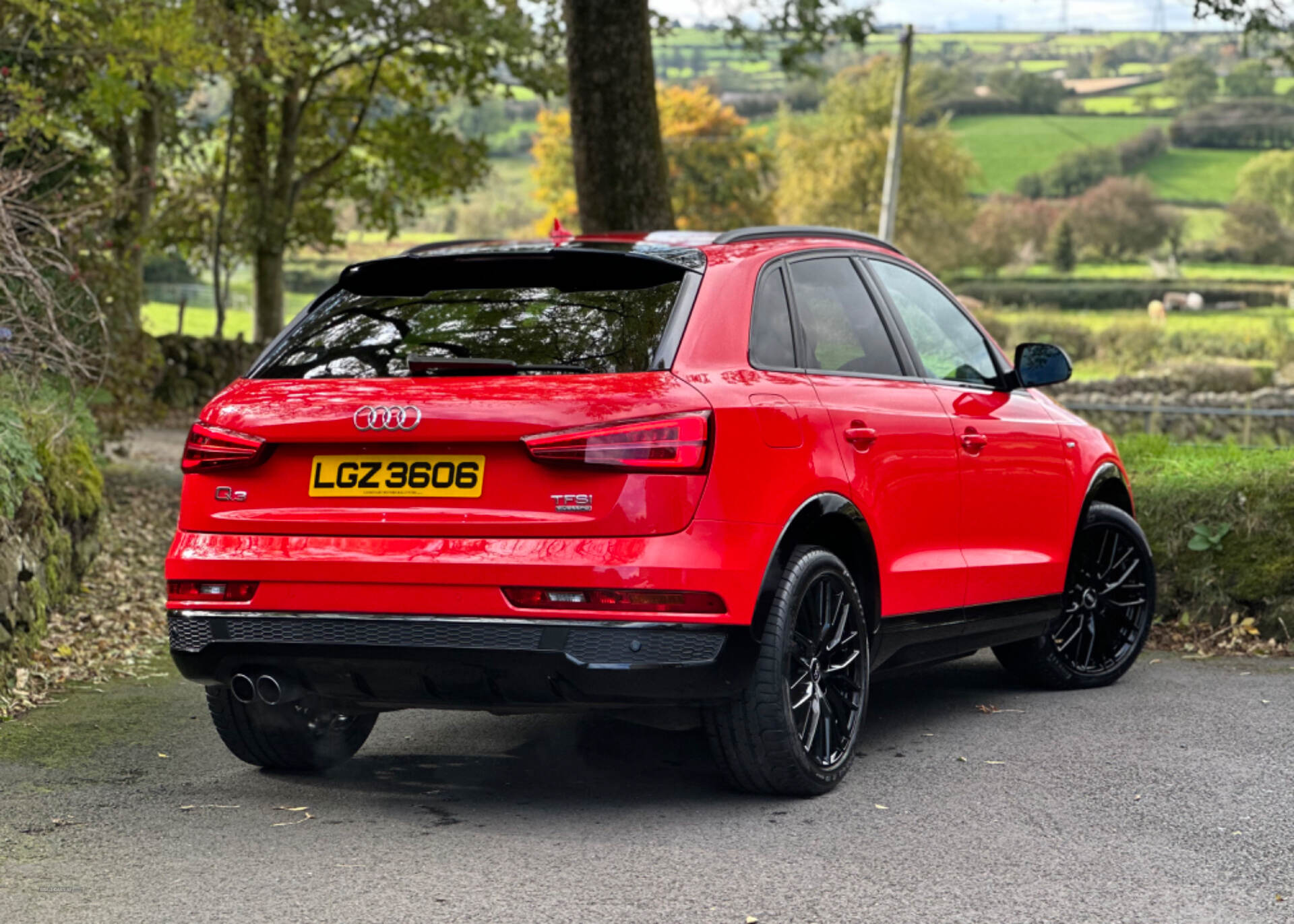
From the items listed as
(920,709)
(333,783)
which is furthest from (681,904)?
(920,709)

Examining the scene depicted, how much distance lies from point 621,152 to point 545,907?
28.0ft

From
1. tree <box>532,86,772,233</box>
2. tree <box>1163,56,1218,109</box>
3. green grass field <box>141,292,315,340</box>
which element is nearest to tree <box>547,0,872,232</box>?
green grass field <box>141,292,315,340</box>

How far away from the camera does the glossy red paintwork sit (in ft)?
15.0

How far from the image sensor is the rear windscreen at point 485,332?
4.83 meters

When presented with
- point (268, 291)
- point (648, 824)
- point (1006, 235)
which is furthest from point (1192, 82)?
point (648, 824)

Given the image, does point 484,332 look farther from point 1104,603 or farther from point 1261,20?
point 1261,20

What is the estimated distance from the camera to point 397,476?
4766mm

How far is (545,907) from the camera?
4.11 meters

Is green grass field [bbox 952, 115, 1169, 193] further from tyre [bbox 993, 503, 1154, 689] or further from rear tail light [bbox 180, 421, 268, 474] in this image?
rear tail light [bbox 180, 421, 268, 474]

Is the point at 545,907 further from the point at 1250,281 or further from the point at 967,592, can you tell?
the point at 1250,281

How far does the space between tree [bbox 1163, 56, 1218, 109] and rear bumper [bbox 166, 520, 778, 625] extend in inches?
3085

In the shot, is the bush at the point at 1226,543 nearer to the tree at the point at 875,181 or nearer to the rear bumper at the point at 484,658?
the rear bumper at the point at 484,658

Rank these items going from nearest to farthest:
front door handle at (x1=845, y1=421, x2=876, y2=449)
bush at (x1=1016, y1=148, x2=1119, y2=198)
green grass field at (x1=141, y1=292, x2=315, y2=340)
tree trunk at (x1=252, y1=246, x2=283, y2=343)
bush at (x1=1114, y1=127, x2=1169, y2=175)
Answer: front door handle at (x1=845, y1=421, x2=876, y2=449)
green grass field at (x1=141, y1=292, x2=315, y2=340)
tree trunk at (x1=252, y1=246, x2=283, y2=343)
bush at (x1=1114, y1=127, x2=1169, y2=175)
bush at (x1=1016, y1=148, x2=1119, y2=198)

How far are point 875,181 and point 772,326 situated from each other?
61.9 meters
